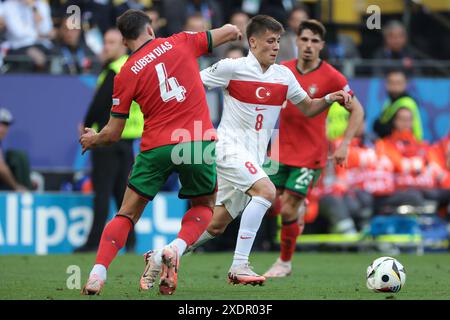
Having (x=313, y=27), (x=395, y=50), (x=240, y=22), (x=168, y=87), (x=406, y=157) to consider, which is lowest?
(x=406, y=157)

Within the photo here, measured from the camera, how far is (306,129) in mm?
11398

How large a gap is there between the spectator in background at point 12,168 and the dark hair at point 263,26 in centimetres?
643

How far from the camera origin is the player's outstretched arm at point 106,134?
28.0 feet

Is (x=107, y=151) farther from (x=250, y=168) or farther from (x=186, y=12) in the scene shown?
(x=250, y=168)

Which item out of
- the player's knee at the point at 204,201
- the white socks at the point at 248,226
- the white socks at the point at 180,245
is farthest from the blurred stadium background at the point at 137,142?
the white socks at the point at 180,245

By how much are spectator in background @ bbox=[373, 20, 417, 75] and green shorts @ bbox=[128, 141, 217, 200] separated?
979 cm

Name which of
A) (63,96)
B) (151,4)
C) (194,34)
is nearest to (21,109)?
(63,96)

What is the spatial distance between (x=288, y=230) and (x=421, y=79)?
7.24m

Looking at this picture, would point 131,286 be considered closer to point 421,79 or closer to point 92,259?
point 92,259

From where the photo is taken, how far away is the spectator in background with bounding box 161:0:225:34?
17500mm

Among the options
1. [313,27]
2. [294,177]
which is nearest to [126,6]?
[313,27]

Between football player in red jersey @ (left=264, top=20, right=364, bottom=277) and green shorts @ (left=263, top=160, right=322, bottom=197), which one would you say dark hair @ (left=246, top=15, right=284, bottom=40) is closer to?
football player in red jersey @ (left=264, top=20, right=364, bottom=277)

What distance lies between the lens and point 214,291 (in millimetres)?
8953

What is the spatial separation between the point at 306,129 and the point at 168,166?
3127 mm
